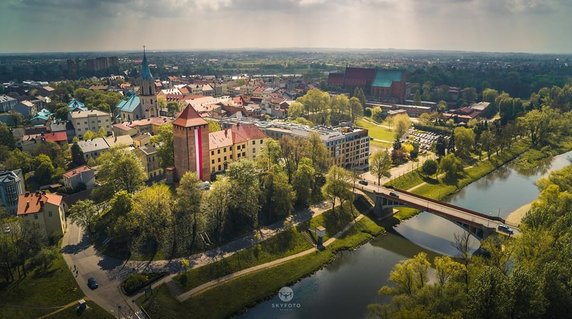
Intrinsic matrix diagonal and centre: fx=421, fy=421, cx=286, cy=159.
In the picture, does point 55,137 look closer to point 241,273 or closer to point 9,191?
point 9,191

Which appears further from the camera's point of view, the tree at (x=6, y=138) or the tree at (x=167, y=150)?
the tree at (x=6, y=138)

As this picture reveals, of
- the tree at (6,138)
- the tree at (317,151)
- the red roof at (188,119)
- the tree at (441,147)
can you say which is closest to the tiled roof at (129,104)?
the tree at (6,138)

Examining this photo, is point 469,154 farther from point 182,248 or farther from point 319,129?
point 182,248

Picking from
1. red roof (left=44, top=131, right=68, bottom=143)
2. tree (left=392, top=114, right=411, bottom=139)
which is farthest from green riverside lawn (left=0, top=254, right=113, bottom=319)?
Result: tree (left=392, top=114, right=411, bottom=139)

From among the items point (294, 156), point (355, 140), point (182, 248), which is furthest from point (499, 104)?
point (182, 248)

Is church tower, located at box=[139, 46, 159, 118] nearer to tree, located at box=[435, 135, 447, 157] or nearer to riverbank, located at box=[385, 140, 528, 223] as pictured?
riverbank, located at box=[385, 140, 528, 223]

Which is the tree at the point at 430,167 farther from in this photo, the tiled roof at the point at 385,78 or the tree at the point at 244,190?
the tiled roof at the point at 385,78
